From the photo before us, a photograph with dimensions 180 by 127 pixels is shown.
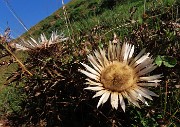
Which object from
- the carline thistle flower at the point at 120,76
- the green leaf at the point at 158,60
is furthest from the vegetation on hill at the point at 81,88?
the carline thistle flower at the point at 120,76

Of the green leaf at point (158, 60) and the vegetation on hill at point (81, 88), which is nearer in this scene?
the vegetation on hill at point (81, 88)

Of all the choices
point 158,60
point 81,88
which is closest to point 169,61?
point 158,60

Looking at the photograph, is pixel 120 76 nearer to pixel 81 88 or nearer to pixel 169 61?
pixel 81 88

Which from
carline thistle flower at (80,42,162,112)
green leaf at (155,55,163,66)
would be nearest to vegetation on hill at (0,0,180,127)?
green leaf at (155,55,163,66)

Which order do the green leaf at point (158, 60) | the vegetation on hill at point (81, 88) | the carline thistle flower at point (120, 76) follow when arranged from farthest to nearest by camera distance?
1. the green leaf at point (158, 60)
2. the vegetation on hill at point (81, 88)
3. the carline thistle flower at point (120, 76)

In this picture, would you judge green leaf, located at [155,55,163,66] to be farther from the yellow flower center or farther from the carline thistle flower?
the yellow flower center

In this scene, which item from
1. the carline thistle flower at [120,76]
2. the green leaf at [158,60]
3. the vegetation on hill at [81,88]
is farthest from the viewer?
the green leaf at [158,60]

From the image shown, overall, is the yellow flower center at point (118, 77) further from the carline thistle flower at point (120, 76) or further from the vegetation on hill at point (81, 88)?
the vegetation on hill at point (81, 88)

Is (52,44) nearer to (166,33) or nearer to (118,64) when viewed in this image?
(118,64)
